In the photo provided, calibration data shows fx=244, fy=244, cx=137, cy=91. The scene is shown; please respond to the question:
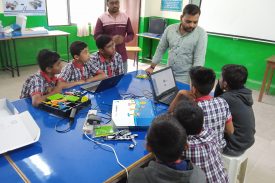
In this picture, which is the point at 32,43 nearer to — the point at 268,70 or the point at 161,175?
the point at 268,70

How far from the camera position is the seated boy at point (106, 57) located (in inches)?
91.6

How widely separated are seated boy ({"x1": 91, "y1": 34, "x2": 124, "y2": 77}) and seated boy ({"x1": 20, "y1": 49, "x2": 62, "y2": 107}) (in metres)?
0.48

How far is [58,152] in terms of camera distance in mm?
1242

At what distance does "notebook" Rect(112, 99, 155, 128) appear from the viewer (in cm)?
147

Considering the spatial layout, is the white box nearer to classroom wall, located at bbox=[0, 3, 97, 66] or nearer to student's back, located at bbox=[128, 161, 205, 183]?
student's back, located at bbox=[128, 161, 205, 183]

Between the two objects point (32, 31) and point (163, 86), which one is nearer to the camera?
point (163, 86)

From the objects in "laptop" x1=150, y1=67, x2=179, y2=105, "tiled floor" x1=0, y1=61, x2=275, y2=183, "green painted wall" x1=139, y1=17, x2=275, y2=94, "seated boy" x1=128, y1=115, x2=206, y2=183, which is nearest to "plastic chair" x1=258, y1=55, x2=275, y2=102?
"tiled floor" x1=0, y1=61, x2=275, y2=183

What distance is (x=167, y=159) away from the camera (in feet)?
3.16

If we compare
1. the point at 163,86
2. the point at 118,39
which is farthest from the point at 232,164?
the point at 118,39

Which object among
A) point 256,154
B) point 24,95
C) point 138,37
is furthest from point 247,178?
point 138,37

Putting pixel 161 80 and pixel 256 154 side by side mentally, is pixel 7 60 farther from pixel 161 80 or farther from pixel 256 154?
pixel 256 154

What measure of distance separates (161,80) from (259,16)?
2.94 metres

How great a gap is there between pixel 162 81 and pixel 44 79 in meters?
0.95

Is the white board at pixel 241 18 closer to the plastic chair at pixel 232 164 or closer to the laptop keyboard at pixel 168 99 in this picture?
the laptop keyboard at pixel 168 99
